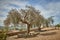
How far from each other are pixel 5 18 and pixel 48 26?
2.95 feet

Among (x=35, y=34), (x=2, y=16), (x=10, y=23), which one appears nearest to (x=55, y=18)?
(x=35, y=34)

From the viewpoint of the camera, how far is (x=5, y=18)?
2471 millimetres

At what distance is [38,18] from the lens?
2422 mm

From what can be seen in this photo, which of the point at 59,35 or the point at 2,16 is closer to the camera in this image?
the point at 59,35

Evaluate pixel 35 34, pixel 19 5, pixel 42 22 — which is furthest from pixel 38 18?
pixel 19 5

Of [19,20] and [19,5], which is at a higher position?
[19,5]

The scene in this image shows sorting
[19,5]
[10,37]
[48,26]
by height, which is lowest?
[10,37]

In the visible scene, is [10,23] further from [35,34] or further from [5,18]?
→ [35,34]

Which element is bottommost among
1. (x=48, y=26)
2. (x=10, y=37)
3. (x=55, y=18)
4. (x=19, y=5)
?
(x=10, y=37)

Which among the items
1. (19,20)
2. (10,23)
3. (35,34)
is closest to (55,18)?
(35,34)

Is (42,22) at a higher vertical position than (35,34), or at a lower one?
higher

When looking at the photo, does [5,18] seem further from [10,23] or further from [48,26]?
[48,26]

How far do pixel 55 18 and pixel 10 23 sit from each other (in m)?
0.92

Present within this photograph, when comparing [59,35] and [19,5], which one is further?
[19,5]
